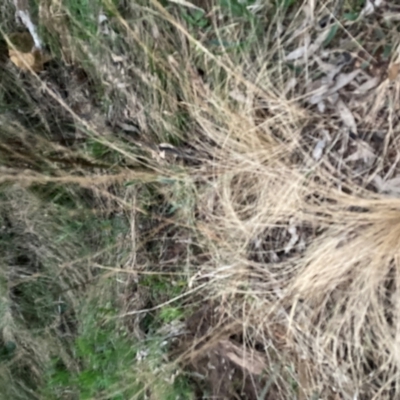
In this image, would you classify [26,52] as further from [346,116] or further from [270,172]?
[346,116]

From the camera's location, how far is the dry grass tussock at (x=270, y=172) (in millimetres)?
1276

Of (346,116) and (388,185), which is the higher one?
(346,116)

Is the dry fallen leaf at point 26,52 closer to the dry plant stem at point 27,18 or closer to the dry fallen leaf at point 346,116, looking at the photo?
the dry plant stem at point 27,18

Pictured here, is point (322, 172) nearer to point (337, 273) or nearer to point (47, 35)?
point (337, 273)

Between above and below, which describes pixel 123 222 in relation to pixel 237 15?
below

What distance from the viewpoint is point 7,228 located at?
73.9 inches

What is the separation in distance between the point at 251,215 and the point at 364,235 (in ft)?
0.94

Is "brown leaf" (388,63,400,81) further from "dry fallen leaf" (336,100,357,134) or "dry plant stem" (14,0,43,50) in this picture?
"dry plant stem" (14,0,43,50)

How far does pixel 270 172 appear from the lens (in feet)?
4.48

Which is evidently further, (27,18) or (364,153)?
(27,18)

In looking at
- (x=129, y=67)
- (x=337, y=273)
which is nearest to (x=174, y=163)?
(x=129, y=67)

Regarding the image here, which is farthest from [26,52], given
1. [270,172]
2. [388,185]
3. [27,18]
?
[388,185]

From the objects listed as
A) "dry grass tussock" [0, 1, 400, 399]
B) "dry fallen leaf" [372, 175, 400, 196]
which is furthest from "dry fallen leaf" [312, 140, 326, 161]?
"dry fallen leaf" [372, 175, 400, 196]

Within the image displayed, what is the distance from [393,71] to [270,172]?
1.17 ft
